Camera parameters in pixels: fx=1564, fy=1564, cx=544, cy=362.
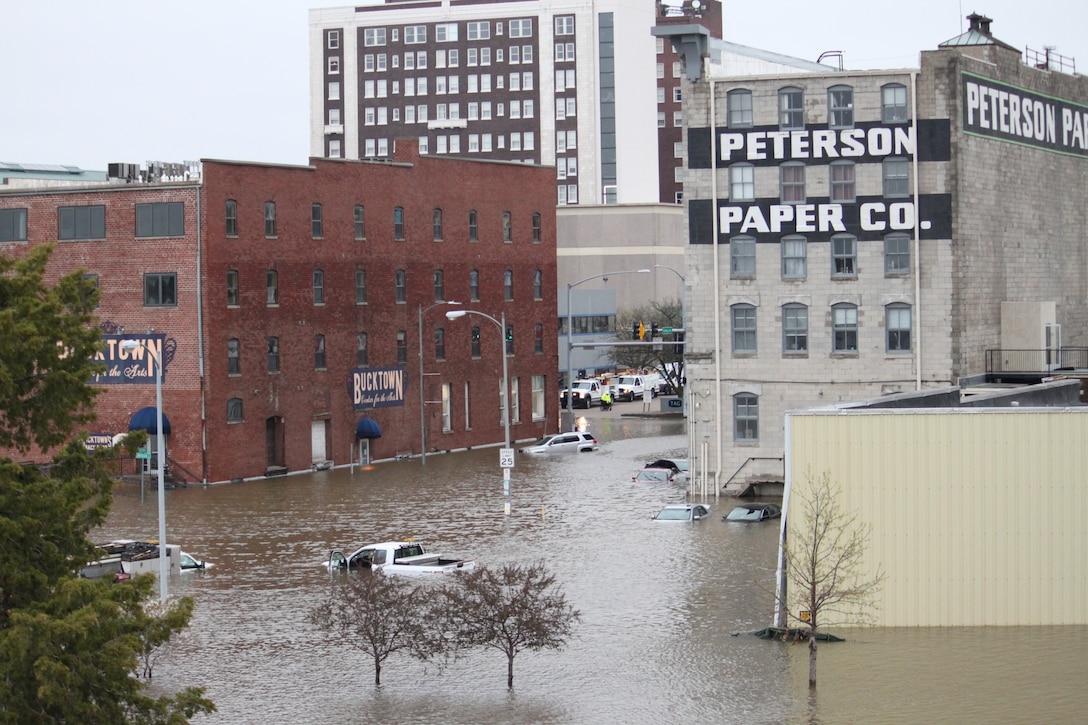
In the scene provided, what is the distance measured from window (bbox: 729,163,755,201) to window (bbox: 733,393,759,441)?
24.9 feet

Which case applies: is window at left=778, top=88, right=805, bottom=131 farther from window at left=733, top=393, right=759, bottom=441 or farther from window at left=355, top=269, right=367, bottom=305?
window at left=355, top=269, right=367, bottom=305

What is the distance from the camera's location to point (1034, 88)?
6456 cm

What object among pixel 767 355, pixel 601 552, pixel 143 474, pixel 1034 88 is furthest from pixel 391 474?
pixel 1034 88

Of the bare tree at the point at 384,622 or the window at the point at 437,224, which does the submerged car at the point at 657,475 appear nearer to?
the window at the point at 437,224

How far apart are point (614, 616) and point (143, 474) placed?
3265cm

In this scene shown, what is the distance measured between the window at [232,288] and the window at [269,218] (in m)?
2.72

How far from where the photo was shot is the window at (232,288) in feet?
229

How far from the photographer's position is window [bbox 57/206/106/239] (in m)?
70.1

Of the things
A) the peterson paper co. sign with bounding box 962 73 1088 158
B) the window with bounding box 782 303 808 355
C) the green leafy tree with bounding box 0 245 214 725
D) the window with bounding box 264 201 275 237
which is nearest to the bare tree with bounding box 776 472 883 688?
the green leafy tree with bounding box 0 245 214 725

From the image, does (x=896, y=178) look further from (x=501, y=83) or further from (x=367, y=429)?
(x=501, y=83)

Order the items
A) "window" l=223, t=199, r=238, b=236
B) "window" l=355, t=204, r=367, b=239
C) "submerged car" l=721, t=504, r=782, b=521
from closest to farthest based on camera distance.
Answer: "submerged car" l=721, t=504, r=782, b=521 < "window" l=223, t=199, r=238, b=236 < "window" l=355, t=204, r=367, b=239

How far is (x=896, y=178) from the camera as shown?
5859cm

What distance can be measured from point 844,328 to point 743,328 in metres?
3.81

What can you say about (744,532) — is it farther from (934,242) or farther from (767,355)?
(934,242)
